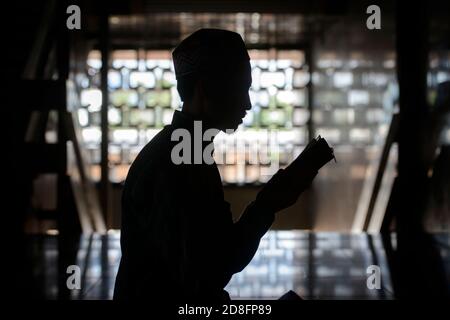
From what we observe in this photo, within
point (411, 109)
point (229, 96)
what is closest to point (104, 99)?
point (411, 109)

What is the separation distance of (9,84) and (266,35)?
483cm

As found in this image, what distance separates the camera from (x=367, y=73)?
21.8ft

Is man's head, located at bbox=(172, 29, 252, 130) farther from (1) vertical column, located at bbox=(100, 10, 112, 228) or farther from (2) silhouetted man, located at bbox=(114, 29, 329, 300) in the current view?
(1) vertical column, located at bbox=(100, 10, 112, 228)

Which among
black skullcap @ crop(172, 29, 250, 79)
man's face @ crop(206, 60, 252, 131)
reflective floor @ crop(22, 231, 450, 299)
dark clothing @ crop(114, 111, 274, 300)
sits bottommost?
reflective floor @ crop(22, 231, 450, 299)

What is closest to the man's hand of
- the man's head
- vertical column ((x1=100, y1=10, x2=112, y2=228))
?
the man's head

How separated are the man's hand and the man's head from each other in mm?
148

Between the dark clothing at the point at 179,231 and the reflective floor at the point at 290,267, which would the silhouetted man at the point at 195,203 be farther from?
the reflective floor at the point at 290,267

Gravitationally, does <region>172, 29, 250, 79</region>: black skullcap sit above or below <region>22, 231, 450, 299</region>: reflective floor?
above

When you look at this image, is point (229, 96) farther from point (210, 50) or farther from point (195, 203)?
point (195, 203)

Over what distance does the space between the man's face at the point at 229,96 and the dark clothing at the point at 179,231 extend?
0.33 feet

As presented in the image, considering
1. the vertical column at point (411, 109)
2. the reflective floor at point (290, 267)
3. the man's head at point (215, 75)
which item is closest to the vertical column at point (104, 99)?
the reflective floor at point (290, 267)

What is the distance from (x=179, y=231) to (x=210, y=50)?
352mm

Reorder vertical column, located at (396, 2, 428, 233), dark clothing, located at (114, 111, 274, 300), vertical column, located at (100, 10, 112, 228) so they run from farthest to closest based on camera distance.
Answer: vertical column, located at (100, 10, 112, 228) < vertical column, located at (396, 2, 428, 233) < dark clothing, located at (114, 111, 274, 300)

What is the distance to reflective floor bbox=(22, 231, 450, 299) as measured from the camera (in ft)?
11.0
